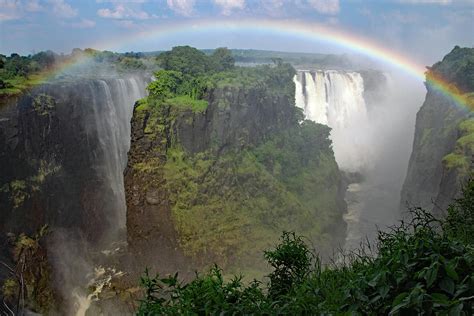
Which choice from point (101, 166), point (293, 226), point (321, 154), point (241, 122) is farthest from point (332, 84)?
point (101, 166)

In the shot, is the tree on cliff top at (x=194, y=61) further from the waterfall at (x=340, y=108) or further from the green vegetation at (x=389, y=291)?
the green vegetation at (x=389, y=291)

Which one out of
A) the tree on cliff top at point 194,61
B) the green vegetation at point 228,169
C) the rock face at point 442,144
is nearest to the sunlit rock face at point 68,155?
the green vegetation at point 228,169

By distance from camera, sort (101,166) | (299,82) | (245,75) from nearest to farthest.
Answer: (101,166) → (245,75) → (299,82)

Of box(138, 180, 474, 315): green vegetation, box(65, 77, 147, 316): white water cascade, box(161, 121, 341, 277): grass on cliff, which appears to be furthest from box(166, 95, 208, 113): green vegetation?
box(138, 180, 474, 315): green vegetation

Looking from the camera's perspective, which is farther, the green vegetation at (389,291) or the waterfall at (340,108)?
the waterfall at (340,108)

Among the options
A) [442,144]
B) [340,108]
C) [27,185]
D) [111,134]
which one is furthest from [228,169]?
[340,108]

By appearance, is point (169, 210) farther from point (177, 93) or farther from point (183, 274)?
point (177, 93)

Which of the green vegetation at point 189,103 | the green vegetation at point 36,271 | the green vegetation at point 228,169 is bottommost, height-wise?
the green vegetation at point 36,271
